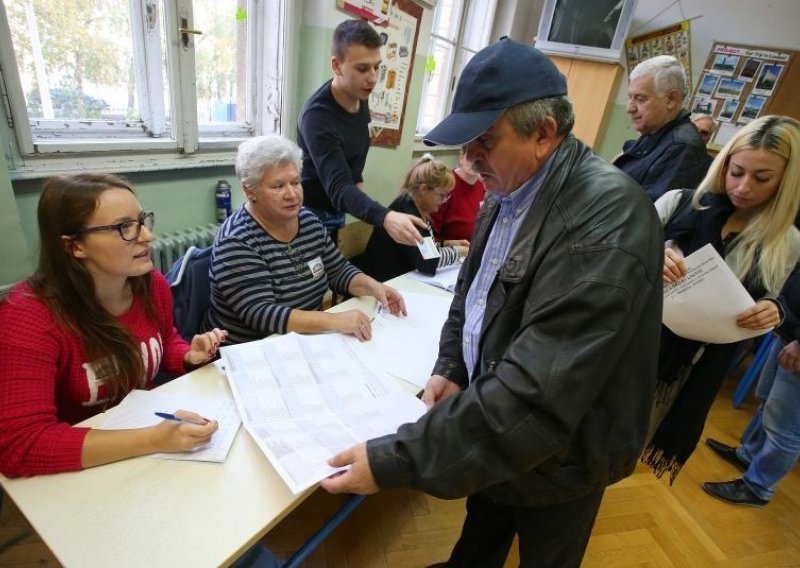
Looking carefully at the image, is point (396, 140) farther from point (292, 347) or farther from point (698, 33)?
point (698, 33)

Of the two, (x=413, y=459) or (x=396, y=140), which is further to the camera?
(x=396, y=140)

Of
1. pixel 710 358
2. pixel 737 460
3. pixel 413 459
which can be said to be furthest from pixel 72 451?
pixel 737 460

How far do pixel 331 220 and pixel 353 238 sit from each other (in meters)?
0.29

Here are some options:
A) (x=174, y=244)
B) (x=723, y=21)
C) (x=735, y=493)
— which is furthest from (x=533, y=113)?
(x=723, y=21)

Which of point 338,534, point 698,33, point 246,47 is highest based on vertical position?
point 698,33

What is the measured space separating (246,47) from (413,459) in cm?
260

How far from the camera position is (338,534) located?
1.60 metres

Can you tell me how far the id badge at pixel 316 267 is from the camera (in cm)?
159

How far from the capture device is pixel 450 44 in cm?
433

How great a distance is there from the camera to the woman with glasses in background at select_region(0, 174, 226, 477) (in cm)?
78

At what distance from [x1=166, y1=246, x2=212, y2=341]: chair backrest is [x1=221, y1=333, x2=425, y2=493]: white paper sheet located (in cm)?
47

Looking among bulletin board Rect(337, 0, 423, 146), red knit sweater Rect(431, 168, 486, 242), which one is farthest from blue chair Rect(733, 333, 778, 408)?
bulletin board Rect(337, 0, 423, 146)

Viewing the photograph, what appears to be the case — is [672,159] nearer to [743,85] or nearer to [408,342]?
[408,342]

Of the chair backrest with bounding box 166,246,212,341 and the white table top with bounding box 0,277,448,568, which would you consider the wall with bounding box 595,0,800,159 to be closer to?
the chair backrest with bounding box 166,246,212,341
